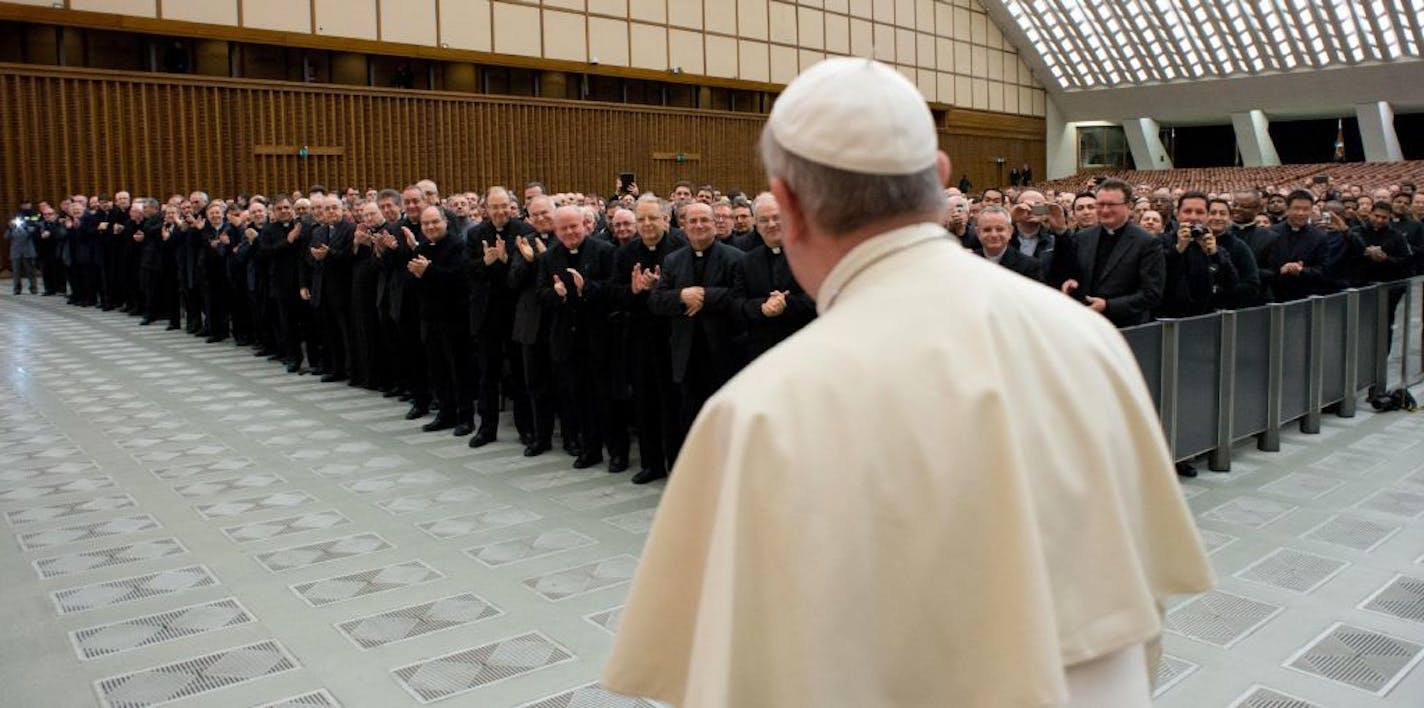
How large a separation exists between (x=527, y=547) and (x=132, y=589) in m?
1.90

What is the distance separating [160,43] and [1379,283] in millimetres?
20349

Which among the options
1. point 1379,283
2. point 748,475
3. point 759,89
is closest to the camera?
point 748,475

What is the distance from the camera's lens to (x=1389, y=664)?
429 centimetres

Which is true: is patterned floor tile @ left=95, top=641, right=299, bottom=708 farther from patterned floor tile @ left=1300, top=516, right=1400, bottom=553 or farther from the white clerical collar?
patterned floor tile @ left=1300, top=516, right=1400, bottom=553

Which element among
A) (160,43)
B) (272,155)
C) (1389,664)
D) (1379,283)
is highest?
(160,43)

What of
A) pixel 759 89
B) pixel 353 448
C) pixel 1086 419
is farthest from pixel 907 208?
pixel 759 89

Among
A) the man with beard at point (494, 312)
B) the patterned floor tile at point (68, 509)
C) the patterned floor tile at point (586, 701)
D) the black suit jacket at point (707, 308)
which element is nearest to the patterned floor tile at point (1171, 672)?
the patterned floor tile at point (586, 701)

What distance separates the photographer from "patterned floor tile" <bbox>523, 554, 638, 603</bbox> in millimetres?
5250

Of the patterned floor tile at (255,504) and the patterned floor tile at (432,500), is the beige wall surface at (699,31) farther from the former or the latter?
the patterned floor tile at (432,500)

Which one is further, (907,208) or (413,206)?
(413,206)

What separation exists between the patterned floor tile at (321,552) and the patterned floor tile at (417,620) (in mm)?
981

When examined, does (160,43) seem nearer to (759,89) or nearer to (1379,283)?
(759,89)

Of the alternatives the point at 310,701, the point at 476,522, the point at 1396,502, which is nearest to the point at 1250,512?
the point at 1396,502

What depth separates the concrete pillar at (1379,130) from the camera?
36.1m
